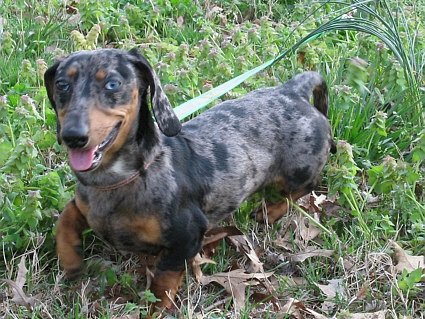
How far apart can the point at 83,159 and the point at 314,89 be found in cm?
170

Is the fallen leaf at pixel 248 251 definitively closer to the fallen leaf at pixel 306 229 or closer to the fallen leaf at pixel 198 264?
the fallen leaf at pixel 198 264

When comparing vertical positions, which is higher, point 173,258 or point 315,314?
point 173,258

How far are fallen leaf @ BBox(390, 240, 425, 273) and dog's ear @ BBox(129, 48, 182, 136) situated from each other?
1248mm

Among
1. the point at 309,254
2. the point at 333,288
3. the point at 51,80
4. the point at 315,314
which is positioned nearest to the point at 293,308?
the point at 315,314

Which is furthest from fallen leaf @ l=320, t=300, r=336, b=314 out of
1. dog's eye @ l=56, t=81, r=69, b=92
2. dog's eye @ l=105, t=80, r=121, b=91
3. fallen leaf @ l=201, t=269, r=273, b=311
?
dog's eye @ l=56, t=81, r=69, b=92

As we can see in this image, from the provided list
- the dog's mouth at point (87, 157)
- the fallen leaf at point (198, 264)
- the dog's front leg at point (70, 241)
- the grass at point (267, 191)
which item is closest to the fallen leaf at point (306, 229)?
the grass at point (267, 191)

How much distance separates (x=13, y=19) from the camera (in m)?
5.85

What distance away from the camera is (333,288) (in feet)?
12.6

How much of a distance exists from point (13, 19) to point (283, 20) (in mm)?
2041

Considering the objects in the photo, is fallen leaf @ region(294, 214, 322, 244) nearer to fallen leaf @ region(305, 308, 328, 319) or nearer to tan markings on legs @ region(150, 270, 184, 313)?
fallen leaf @ region(305, 308, 328, 319)

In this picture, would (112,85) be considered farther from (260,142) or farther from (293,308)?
(293,308)

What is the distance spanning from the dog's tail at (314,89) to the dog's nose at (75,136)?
62.7 inches

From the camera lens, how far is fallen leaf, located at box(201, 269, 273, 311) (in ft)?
12.3

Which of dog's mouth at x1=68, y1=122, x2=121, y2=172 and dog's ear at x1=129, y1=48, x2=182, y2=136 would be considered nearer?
dog's mouth at x1=68, y1=122, x2=121, y2=172
